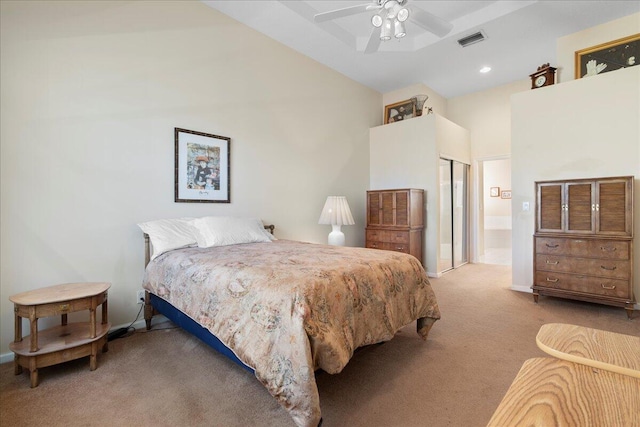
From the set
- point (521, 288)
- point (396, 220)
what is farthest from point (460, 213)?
point (521, 288)

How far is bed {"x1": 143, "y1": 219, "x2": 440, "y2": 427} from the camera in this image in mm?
1360

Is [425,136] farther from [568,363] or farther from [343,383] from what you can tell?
[568,363]

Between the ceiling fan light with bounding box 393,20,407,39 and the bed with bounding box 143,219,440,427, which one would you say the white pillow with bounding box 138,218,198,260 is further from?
the ceiling fan light with bounding box 393,20,407,39

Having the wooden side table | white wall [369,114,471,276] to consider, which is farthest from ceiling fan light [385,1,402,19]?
→ the wooden side table

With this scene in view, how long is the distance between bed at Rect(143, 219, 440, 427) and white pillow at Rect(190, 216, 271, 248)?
29cm

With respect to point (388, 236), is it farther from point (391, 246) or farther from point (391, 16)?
point (391, 16)

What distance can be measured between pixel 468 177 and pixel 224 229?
189 inches

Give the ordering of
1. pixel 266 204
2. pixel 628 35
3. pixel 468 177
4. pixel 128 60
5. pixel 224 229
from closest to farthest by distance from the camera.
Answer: pixel 128 60 → pixel 224 229 → pixel 628 35 → pixel 266 204 → pixel 468 177

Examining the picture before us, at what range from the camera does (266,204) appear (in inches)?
150

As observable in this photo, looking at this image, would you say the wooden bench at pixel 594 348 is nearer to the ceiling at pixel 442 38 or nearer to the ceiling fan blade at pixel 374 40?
the ceiling at pixel 442 38

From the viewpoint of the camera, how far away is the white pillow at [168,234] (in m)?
2.55

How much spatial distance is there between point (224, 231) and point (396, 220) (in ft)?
8.92

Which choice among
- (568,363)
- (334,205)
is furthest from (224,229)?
(568,363)

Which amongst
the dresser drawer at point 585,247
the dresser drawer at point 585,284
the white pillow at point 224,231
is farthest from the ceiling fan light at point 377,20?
the dresser drawer at point 585,284
